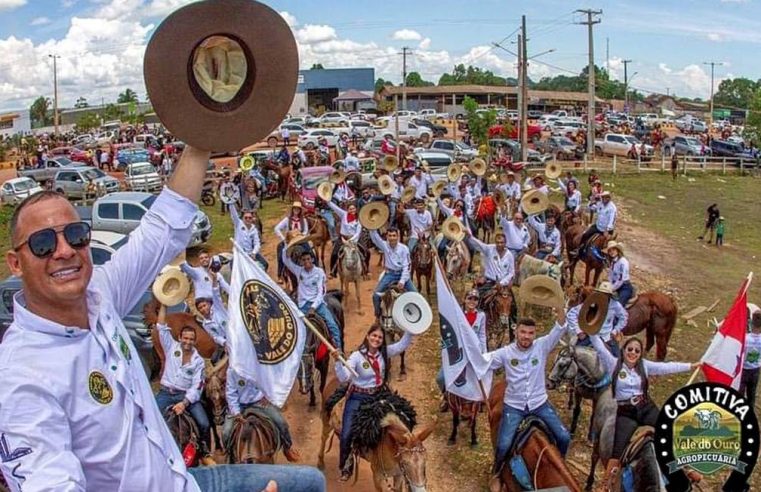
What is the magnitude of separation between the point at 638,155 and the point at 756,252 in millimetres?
19008

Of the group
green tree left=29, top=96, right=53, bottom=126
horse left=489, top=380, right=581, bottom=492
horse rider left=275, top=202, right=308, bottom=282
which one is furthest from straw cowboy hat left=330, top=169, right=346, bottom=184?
green tree left=29, top=96, right=53, bottom=126

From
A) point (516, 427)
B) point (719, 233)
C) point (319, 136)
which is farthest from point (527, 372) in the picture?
point (319, 136)

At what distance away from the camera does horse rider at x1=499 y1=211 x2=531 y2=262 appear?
45.6 ft

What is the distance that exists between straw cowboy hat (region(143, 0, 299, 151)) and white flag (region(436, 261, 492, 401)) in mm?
5616

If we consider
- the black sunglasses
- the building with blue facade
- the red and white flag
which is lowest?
the red and white flag

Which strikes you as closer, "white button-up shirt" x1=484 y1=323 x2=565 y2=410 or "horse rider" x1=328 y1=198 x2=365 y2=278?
"white button-up shirt" x1=484 y1=323 x2=565 y2=410

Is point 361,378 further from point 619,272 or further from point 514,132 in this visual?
point 514,132

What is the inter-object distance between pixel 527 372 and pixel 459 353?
858 millimetres

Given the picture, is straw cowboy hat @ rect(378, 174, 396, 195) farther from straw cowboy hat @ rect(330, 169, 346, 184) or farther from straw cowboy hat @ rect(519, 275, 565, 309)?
straw cowboy hat @ rect(519, 275, 565, 309)

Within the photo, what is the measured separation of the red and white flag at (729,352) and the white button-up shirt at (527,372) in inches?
64.5

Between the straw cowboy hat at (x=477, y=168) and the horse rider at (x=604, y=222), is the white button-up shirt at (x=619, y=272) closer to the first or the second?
Result: the horse rider at (x=604, y=222)

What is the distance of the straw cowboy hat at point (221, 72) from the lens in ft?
7.97

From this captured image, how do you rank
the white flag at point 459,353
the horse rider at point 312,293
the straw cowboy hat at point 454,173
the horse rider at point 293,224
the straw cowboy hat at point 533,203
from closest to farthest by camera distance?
the white flag at point 459,353 → the horse rider at point 312,293 → the horse rider at point 293,224 → the straw cowboy hat at point 533,203 → the straw cowboy hat at point 454,173

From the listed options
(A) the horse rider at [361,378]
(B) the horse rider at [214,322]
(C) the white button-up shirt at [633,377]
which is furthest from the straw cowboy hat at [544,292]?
(B) the horse rider at [214,322]
